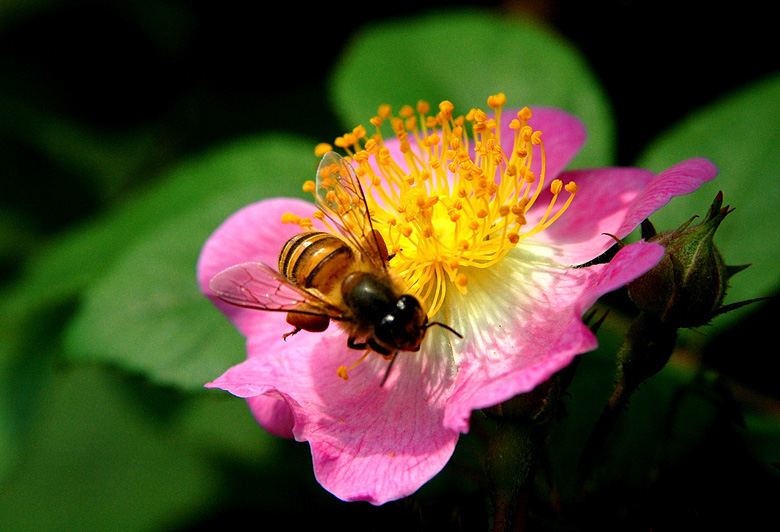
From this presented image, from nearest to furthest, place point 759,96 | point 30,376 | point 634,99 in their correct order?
point 759,96, point 30,376, point 634,99

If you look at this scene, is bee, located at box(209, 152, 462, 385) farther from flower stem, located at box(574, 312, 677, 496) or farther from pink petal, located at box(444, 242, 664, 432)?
flower stem, located at box(574, 312, 677, 496)

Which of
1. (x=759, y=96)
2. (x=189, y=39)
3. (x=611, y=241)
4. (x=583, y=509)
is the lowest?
(x=583, y=509)

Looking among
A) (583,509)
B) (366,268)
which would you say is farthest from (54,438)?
(583,509)

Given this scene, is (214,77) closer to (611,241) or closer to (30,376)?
(30,376)

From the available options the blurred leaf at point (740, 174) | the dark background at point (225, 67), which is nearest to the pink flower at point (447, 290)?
the blurred leaf at point (740, 174)

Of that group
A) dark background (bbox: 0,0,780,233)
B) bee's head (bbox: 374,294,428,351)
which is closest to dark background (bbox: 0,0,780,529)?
dark background (bbox: 0,0,780,233)
